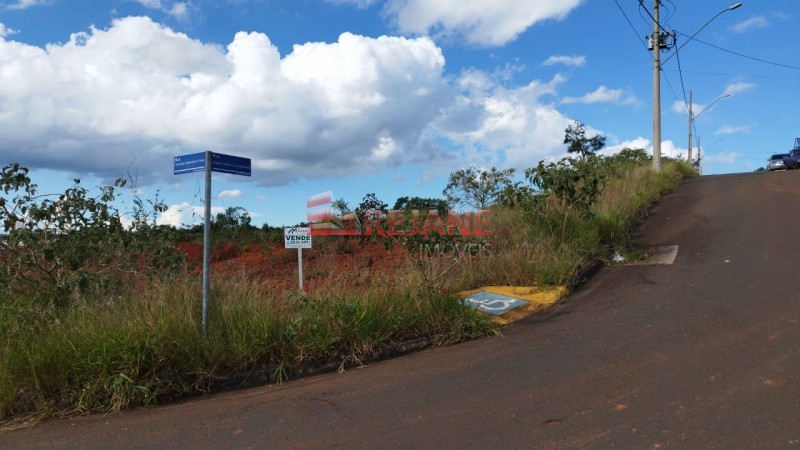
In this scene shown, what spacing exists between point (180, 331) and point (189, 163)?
5.36 ft

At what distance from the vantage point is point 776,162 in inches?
1324

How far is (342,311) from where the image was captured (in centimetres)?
560

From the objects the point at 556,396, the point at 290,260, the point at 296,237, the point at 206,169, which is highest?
the point at 206,169

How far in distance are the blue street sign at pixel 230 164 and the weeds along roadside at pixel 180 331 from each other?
1.33m

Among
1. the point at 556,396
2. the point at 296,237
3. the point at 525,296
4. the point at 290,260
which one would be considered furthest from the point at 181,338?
the point at 290,260

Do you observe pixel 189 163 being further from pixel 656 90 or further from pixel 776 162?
pixel 776 162

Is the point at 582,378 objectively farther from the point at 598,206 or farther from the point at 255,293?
the point at 598,206

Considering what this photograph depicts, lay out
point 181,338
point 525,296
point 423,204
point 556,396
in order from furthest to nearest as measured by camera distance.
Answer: point 423,204, point 525,296, point 181,338, point 556,396

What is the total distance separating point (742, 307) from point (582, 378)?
10.2ft

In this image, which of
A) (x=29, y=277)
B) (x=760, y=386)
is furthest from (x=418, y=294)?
(x=29, y=277)

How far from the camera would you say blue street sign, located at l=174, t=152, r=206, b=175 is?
17.2 feet

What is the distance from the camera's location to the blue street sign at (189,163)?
5254 millimetres

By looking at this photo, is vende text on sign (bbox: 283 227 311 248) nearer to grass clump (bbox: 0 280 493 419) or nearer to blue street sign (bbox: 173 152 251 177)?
grass clump (bbox: 0 280 493 419)

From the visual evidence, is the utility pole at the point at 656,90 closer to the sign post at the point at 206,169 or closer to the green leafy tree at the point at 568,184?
the green leafy tree at the point at 568,184
